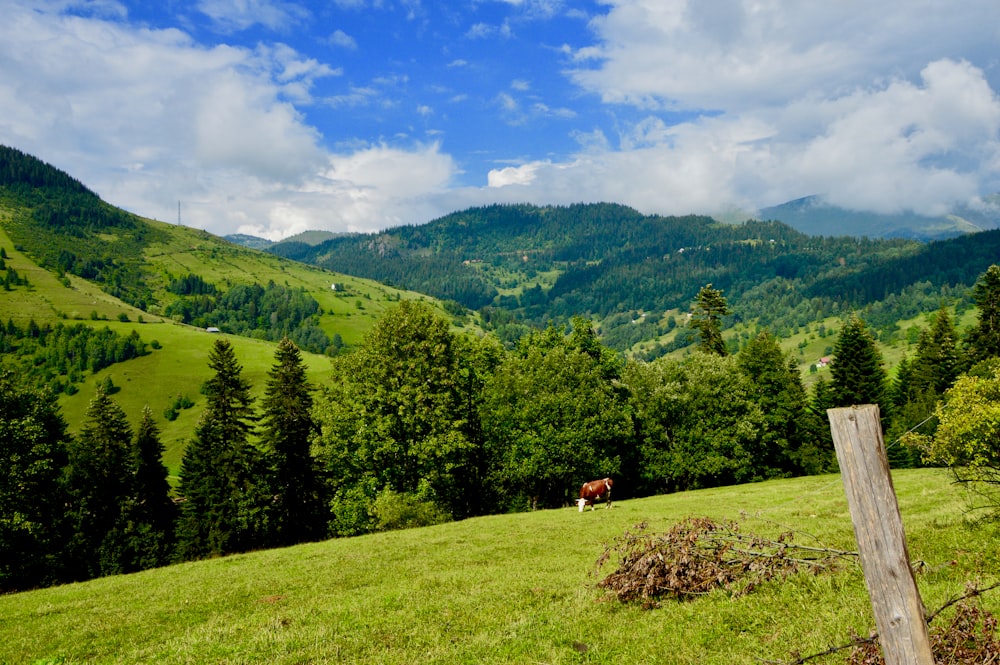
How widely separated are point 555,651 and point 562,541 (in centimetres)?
1428

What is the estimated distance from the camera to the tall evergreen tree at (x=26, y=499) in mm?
40750

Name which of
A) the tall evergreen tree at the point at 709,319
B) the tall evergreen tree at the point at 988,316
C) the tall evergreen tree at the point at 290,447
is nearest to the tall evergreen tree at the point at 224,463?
the tall evergreen tree at the point at 290,447

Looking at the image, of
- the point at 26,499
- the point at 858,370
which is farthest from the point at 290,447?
the point at 858,370

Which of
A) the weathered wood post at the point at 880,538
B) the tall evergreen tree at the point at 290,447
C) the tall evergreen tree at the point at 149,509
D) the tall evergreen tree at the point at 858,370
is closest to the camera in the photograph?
the weathered wood post at the point at 880,538

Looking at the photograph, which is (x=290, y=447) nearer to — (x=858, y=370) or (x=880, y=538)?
(x=880, y=538)

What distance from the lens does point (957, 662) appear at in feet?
23.0

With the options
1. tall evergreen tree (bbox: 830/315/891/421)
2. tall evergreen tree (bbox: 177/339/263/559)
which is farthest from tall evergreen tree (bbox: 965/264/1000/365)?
tall evergreen tree (bbox: 177/339/263/559)

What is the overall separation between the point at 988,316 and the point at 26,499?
312 feet

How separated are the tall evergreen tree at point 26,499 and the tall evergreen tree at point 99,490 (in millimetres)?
1427

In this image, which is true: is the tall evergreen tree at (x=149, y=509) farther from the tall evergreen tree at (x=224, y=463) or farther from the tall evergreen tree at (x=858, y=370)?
the tall evergreen tree at (x=858, y=370)

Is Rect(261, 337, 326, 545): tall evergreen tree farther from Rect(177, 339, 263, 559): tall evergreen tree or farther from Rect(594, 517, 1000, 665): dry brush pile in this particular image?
Rect(594, 517, 1000, 665): dry brush pile

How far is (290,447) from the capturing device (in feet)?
163

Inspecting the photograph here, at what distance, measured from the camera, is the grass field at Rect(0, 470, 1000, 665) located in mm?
10078

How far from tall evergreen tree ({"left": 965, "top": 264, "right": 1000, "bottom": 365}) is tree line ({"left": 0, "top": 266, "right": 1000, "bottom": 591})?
0.17 meters
